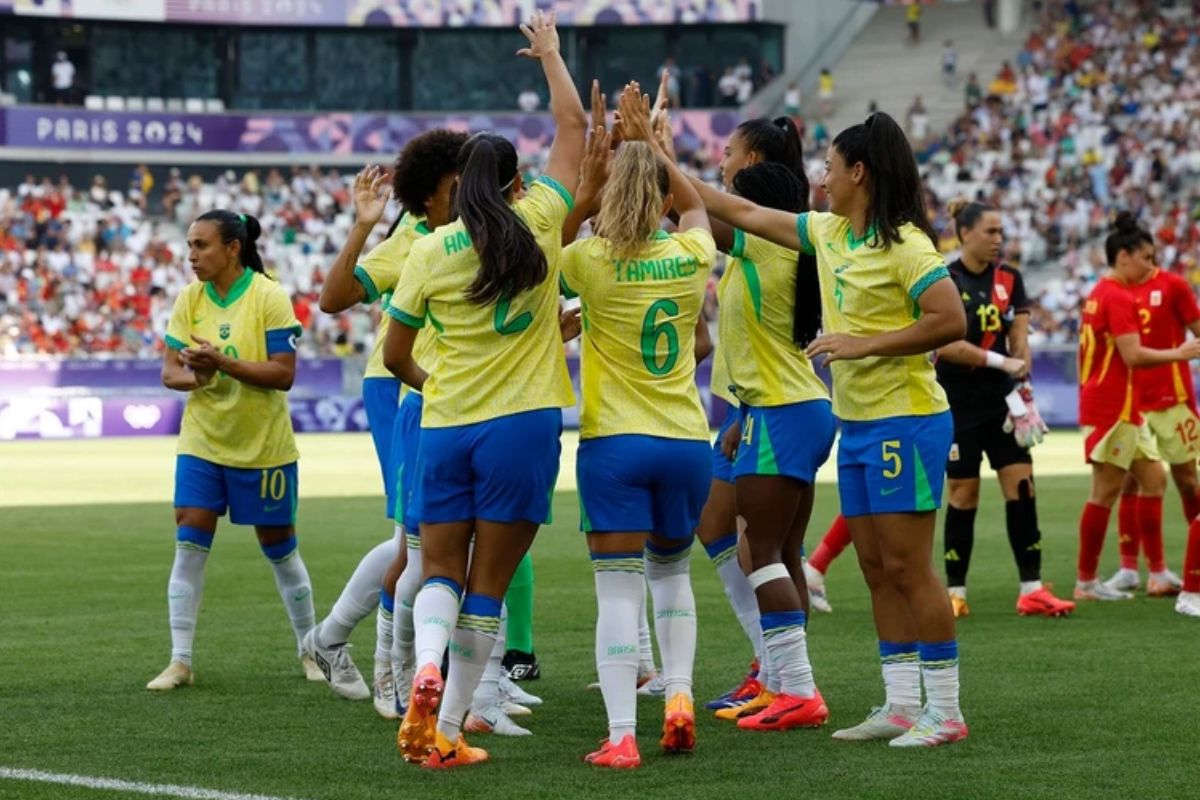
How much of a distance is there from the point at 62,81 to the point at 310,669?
41.8 meters

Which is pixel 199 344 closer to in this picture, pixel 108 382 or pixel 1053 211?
pixel 108 382

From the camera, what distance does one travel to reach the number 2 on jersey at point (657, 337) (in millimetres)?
6871

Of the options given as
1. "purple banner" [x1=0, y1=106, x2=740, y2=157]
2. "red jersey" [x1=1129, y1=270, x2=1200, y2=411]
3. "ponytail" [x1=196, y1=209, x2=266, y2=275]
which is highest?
"purple banner" [x1=0, y1=106, x2=740, y2=157]

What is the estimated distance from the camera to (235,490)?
884 centimetres

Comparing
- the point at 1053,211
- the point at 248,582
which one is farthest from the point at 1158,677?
the point at 1053,211

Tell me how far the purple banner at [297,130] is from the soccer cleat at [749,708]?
40262 millimetres

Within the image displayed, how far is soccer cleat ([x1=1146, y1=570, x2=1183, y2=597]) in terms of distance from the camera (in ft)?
39.7

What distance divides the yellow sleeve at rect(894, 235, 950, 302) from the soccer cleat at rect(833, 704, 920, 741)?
160cm

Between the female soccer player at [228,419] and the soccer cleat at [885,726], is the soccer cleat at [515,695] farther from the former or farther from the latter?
the soccer cleat at [885,726]

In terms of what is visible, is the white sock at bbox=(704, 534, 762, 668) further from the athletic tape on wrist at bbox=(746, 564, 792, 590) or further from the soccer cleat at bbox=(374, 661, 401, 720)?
the soccer cleat at bbox=(374, 661, 401, 720)

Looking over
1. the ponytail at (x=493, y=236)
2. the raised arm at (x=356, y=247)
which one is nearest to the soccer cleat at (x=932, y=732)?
the ponytail at (x=493, y=236)

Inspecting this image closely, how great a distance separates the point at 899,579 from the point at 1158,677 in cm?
217

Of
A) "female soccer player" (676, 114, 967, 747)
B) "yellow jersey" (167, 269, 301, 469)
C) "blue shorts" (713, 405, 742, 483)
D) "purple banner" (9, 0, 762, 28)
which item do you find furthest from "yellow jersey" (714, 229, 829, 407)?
"purple banner" (9, 0, 762, 28)

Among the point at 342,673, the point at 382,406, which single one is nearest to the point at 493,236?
the point at 382,406
